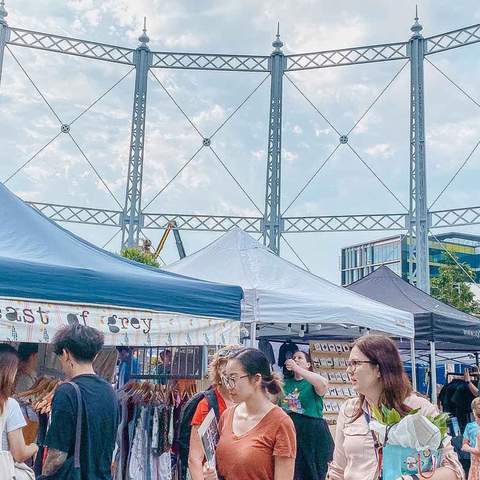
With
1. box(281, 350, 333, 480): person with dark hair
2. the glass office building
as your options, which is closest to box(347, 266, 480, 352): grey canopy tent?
box(281, 350, 333, 480): person with dark hair

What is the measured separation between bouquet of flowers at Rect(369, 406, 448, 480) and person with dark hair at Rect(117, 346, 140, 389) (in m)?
4.23

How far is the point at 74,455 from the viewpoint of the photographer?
2777 mm

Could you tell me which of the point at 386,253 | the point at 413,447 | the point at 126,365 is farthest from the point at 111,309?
the point at 386,253

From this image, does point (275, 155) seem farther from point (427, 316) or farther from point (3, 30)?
point (427, 316)

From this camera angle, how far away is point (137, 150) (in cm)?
1827

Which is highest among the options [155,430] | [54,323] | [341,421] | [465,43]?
[465,43]

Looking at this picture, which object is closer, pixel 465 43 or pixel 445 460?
pixel 445 460

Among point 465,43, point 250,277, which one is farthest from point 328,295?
point 465,43

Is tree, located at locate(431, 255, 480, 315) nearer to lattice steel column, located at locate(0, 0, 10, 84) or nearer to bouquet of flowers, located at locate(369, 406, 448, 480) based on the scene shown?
lattice steel column, located at locate(0, 0, 10, 84)

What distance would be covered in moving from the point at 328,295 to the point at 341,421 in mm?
4369

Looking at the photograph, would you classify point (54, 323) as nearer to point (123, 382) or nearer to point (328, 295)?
point (123, 382)

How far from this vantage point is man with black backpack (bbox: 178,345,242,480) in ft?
10.3

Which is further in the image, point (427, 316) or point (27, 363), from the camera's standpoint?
point (427, 316)

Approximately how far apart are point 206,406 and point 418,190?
14.3 metres
